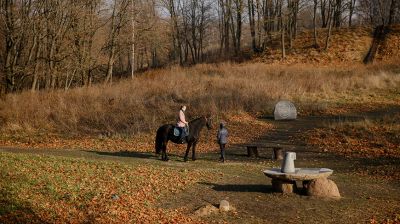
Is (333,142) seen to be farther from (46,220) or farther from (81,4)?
(81,4)

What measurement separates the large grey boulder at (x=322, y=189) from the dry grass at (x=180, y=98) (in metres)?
16.2

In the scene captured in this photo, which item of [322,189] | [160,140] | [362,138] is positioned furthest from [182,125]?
[362,138]

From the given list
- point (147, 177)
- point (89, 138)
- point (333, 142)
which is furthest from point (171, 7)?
point (147, 177)

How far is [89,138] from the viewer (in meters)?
27.8

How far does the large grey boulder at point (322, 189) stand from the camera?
13695mm

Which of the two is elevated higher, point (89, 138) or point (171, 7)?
point (171, 7)

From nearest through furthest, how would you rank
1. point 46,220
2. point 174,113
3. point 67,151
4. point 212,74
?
point 46,220, point 67,151, point 174,113, point 212,74

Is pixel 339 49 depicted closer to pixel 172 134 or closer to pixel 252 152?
pixel 252 152

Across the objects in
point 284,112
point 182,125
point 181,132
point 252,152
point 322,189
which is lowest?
point 252,152

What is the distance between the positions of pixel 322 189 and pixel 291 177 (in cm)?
101

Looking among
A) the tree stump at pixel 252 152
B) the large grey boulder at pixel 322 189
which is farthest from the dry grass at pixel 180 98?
the large grey boulder at pixel 322 189

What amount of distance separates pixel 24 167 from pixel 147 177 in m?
4.06

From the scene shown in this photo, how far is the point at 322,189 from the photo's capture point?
45.0ft

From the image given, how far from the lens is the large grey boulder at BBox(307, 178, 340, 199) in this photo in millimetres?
13695
